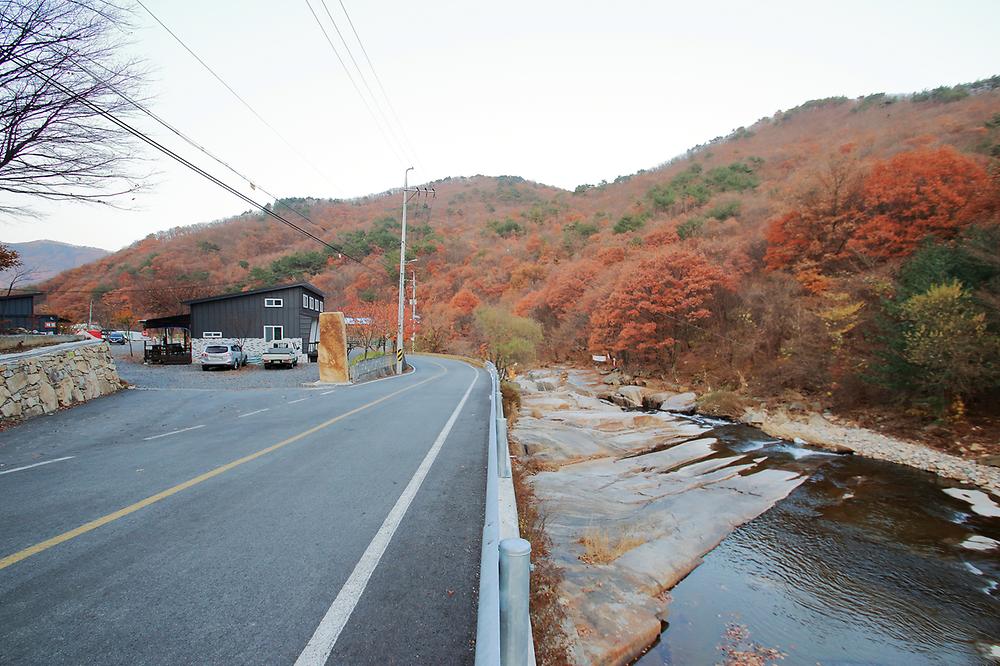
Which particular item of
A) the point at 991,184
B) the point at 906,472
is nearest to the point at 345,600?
the point at 906,472

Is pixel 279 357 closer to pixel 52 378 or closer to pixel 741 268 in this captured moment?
pixel 52 378

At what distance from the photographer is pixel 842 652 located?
4996mm

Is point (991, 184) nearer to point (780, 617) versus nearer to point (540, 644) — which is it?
point (780, 617)

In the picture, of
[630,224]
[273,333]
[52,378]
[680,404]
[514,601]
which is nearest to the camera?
[514,601]

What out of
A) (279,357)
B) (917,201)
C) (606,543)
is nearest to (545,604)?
(606,543)

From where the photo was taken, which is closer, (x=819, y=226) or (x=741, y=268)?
(x=819, y=226)

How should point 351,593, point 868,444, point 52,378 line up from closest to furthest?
point 351,593
point 52,378
point 868,444

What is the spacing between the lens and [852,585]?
6391 mm

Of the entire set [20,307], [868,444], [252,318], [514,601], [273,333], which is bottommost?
[868,444]

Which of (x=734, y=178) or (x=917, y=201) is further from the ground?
(x=734, y=178)

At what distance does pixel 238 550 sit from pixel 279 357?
2647 centimetres

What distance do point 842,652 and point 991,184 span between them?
2401cm

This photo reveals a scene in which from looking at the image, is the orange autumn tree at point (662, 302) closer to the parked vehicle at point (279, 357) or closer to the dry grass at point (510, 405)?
the dry grass at point (510, 405)

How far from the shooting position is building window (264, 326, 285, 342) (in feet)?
103
